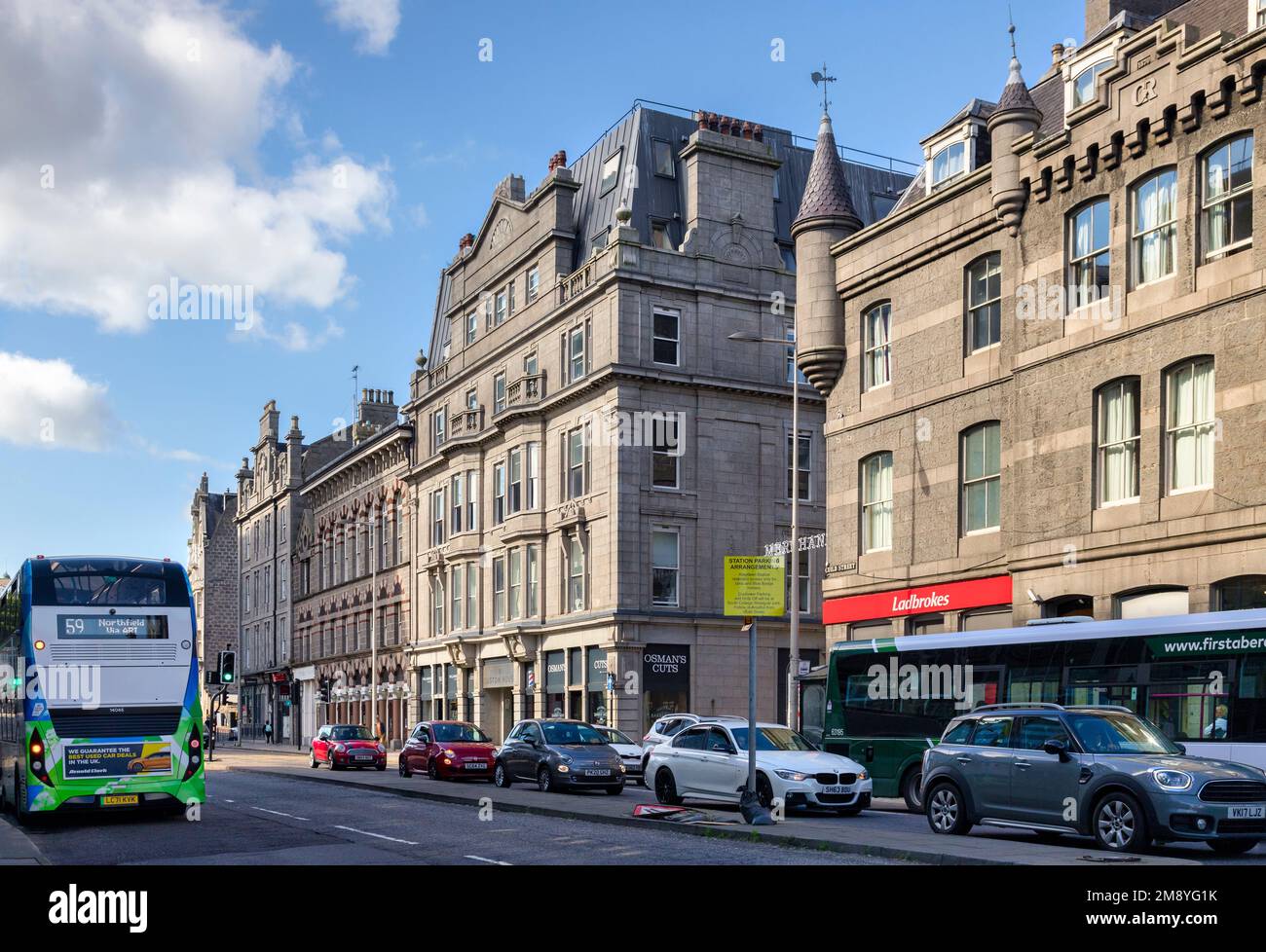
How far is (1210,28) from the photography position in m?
28.1

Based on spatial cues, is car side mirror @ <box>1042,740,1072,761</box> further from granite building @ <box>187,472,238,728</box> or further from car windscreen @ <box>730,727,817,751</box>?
granite building @ <box>187,472,238,728</box>

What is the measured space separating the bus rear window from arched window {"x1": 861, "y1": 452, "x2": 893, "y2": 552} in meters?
18.4

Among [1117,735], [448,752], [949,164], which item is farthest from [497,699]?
[1117,735]

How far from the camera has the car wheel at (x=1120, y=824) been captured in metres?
16.2

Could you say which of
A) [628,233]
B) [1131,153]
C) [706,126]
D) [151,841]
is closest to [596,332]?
[628,233]

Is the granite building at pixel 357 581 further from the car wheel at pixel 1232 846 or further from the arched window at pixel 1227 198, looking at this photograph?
the car wheel at pixel 1232 846

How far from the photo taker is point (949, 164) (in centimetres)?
3425

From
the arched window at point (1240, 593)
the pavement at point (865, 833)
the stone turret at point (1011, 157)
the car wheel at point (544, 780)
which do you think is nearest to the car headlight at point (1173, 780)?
the pavement at point (865, 833)

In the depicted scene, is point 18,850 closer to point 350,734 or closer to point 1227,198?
point 1227,198

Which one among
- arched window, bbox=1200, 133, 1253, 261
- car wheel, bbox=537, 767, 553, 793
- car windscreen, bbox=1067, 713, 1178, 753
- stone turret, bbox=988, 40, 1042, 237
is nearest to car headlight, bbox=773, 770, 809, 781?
car windscreen, bbox=1067, 713, 1178, 753

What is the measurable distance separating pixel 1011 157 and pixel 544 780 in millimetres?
16691

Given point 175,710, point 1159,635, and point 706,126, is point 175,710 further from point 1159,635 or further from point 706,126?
point 706,126

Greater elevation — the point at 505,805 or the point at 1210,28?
the point at 1210,28
